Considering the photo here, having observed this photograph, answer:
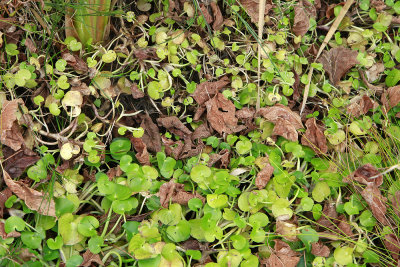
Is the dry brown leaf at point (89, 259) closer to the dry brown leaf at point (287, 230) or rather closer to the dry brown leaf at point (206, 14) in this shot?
the dry brown leaf at point (287, 230)

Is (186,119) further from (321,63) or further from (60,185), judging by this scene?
(321,63)

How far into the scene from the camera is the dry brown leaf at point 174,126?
60.5 inches

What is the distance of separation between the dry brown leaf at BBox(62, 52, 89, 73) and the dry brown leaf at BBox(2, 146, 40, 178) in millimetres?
348

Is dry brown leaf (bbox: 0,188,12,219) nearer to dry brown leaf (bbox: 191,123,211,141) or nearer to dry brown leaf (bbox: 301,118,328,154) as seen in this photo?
dry brown leaf (bbox: 191,123,211,141)

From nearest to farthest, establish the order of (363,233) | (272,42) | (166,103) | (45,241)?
(45,241) < (363,233) < (166,103) < (272,42)

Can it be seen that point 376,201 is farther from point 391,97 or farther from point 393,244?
point 391,97

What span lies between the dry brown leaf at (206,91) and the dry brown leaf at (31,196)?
2.15ft

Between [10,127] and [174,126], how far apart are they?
0.57 m

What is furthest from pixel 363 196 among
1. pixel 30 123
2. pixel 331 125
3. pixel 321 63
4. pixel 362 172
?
pixel 30 123

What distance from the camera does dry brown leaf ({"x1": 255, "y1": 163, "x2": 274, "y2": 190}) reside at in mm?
1433

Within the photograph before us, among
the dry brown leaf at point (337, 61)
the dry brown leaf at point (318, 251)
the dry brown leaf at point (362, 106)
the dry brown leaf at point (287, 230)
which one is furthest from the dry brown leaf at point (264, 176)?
the dry brown leaf at point (337, 61)

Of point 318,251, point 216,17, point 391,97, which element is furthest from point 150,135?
point 391,97

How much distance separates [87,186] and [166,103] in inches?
16.4

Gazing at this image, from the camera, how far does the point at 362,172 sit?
147 cm
